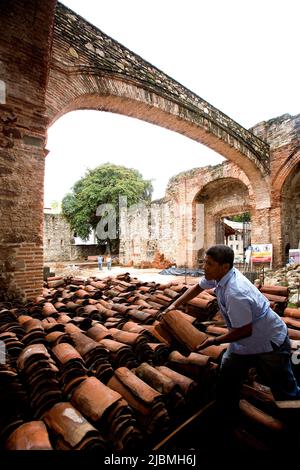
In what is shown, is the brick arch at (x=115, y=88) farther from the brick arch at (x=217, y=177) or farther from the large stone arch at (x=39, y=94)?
the brick arch at (x=217, y=177)

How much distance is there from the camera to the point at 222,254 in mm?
2027

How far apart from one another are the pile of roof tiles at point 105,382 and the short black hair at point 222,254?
2.85ft

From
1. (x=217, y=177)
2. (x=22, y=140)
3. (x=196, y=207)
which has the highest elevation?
(x=217, y=177)

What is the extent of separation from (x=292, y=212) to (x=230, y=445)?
12437 millimetres

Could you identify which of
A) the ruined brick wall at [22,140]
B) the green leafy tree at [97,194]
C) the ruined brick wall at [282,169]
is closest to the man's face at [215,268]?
the ruined brick wall at [22,140]

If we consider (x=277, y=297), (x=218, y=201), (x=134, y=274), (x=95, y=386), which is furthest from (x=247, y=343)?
(x=218, y=201)

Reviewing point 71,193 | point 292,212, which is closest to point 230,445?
point 292,212

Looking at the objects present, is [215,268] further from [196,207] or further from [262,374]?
[196,207]

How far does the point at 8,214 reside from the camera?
13.5ft

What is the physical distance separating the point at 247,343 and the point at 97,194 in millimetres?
24223

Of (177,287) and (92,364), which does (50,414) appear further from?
(177,287)

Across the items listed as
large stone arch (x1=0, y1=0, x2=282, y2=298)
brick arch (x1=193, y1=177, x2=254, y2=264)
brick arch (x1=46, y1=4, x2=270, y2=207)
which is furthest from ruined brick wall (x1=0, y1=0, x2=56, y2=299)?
brick arch (x1=193, y1=177, x2=254, y2=264)

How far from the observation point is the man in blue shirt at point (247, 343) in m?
1.90

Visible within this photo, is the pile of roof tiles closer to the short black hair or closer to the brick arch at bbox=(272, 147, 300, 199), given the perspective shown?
the short black hair
